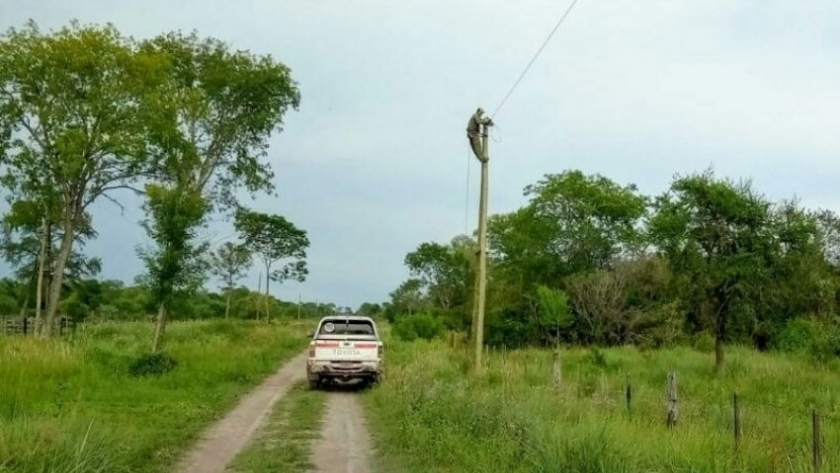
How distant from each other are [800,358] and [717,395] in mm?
12897

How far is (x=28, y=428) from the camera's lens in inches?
317

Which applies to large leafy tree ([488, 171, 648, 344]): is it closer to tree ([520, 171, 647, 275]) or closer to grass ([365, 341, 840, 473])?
tree ([520, 171, 647, 275])

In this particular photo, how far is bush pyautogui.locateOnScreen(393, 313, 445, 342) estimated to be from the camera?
45375 mm

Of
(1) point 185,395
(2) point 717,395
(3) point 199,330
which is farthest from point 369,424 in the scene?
(3) point 199,330

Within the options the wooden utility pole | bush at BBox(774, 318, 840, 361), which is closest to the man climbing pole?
the wooden utility pole

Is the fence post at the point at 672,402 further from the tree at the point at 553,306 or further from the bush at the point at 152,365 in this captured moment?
the tree at the point at 553,306

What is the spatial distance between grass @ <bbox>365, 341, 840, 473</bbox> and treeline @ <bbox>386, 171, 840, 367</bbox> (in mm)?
5617

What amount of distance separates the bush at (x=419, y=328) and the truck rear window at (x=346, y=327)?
2225 centimetres

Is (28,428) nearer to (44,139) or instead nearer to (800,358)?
(44,139)

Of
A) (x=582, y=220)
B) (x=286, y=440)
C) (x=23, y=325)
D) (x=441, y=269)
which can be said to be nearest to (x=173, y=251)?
(x=286, y=440)

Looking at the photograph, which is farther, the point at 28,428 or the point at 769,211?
the point at 769,211

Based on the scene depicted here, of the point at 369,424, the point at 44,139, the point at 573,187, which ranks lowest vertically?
the point at 369,424

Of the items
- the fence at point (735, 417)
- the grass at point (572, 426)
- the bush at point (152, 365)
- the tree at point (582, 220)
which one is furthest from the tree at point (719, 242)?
the tree at point (582, 220)

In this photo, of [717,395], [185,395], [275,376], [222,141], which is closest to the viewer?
[185,395]
